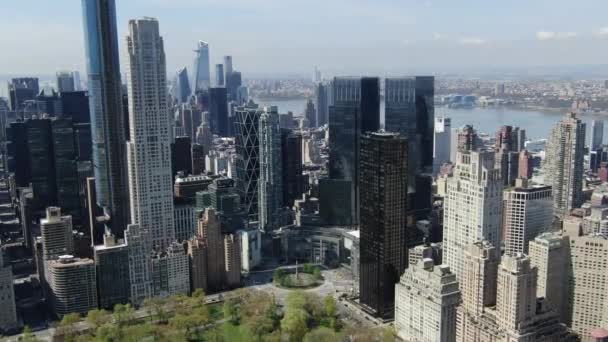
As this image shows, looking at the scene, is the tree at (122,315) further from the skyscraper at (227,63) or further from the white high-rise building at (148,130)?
the skyscraper at (227,63)

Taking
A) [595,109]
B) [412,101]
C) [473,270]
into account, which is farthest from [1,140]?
[595,109]

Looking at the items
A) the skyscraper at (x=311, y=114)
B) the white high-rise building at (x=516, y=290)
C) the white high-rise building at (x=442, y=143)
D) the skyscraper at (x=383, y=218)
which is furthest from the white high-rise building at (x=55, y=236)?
the skyscraper at (x=311, y=114)

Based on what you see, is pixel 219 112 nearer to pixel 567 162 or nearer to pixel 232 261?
pixel 232 261

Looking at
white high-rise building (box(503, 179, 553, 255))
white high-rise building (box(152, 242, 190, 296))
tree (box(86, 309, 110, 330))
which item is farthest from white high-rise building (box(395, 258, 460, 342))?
tree (box(86, 309, 110, 330))

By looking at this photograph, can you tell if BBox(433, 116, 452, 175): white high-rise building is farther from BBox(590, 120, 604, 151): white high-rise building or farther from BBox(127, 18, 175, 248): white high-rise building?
BBox(127, 18, 175, 248): white high-rise building

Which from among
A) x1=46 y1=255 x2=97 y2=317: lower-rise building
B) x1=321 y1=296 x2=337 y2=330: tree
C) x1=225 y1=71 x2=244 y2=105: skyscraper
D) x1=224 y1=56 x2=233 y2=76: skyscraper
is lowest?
x1=321 y1=296 x2=337 y2=330: tree

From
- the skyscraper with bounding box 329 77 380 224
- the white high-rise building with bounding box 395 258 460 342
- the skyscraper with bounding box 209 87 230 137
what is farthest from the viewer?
the skyscraper with bounding box 209 87 230 137
